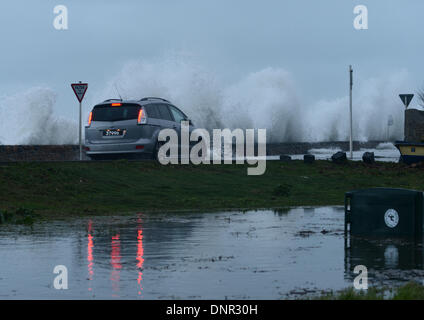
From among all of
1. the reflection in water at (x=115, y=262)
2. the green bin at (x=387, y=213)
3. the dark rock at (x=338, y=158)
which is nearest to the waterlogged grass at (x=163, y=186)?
the dark rock at (x=338, y=158)

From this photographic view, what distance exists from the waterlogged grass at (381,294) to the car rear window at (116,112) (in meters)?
17.2

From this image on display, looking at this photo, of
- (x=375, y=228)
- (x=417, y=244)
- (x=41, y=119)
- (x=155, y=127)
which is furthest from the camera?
(x=41, y=119)

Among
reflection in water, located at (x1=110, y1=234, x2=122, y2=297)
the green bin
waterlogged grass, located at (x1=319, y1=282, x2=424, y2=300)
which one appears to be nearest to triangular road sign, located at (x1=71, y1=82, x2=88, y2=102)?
reflection in water, located at (x1=110, y1=234, x2=122, y2=297)

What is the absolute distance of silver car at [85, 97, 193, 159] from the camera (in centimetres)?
2602

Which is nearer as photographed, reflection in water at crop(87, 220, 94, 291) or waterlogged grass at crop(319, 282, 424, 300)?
waterlogged grass at crop(319, 282, 424, 300)

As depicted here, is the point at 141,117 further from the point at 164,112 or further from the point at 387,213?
the point at 387,213

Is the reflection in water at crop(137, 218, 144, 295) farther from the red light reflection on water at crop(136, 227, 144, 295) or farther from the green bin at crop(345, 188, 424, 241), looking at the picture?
the green bin at crop(345, 188, 424, 241)

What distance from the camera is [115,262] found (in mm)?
11516

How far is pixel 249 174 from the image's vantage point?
2831 centimetres

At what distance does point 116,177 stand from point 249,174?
5.28 meters

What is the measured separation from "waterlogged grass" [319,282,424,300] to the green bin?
4.79 m

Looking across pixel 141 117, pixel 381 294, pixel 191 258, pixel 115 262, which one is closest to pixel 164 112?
pixel 141 117
